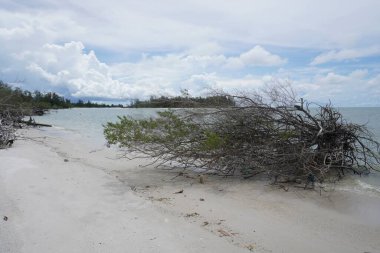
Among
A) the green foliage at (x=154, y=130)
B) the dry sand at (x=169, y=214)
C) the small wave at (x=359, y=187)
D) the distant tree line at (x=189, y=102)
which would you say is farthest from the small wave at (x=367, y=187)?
the green foliage at (x=154, y=130)

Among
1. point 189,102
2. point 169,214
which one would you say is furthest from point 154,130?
point 169,214

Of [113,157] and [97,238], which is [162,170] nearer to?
[113,157]

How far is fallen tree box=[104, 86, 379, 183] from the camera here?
9273 millimetres

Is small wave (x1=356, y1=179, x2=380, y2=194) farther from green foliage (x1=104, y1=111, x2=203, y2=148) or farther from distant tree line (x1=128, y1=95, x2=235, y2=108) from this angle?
green foliage (x1=104, y1=111, x2=203, y2=148)

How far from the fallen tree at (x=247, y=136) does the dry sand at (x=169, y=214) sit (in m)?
0.59

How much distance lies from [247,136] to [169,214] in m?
4.18

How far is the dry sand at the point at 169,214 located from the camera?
4.81 meters

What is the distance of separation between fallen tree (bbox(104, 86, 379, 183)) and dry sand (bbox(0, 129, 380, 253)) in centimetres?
59

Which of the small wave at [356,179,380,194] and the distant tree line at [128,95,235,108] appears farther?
the distant tree line at [128,95,235,108]

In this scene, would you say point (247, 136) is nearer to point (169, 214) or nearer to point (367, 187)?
point (367, 187)

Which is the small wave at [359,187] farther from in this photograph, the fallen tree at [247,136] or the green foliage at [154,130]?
the green foliage at [154,130]

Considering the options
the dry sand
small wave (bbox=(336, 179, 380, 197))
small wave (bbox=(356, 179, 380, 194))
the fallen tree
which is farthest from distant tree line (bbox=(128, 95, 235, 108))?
small wave (bbox=(356, 179, 380, 194))

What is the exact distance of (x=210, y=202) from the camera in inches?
284

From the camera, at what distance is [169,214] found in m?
6.06
